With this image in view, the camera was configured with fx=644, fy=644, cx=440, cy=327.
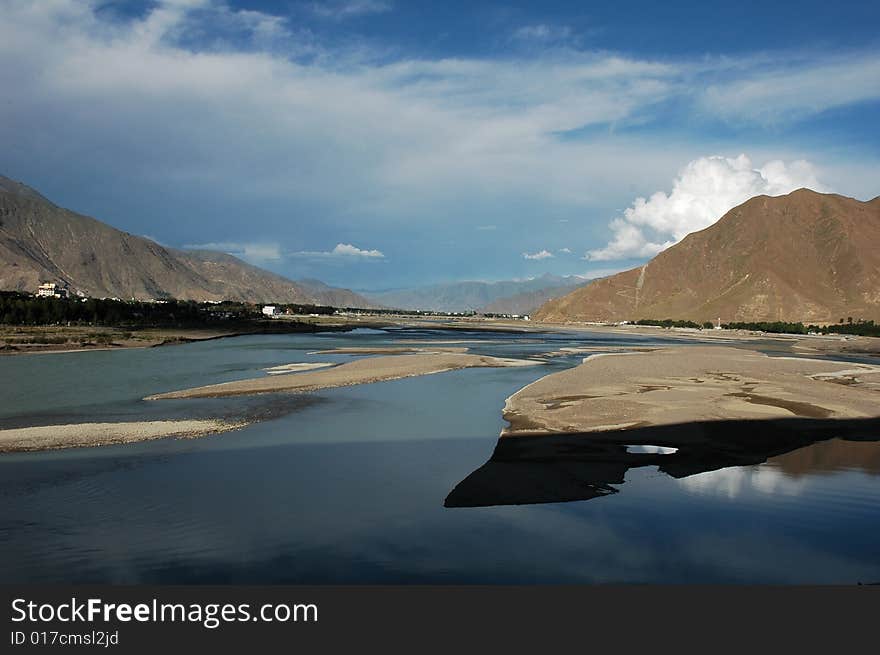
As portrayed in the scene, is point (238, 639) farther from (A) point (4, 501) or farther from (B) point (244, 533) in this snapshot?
(A) point (4, 501)

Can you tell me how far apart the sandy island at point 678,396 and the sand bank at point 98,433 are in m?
10.9

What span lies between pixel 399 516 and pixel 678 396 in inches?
830

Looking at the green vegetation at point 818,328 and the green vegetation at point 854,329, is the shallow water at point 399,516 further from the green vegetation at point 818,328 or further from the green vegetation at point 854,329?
the green vegetation at point 818,328

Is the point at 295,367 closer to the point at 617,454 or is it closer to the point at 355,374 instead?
the point at 355,374

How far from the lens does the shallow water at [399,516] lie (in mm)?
10930

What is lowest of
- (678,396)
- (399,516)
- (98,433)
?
(399,516)

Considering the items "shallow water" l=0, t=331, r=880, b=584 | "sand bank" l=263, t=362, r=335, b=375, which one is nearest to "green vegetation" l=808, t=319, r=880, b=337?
"sand bank" l=263, t=362, r=335, b=375

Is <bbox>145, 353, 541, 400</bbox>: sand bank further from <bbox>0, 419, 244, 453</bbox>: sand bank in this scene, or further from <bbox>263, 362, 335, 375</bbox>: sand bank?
<bbox>0, 419, 244, 453</bbox>: sand bank

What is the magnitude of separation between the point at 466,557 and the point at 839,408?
2418 cm

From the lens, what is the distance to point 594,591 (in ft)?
33.2

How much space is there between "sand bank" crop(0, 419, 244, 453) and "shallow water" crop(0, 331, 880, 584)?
0.97 meters

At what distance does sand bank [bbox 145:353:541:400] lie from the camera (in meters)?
33.3

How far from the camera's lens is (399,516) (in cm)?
1377

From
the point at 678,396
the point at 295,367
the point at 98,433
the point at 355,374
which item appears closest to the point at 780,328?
the point at 295,367
